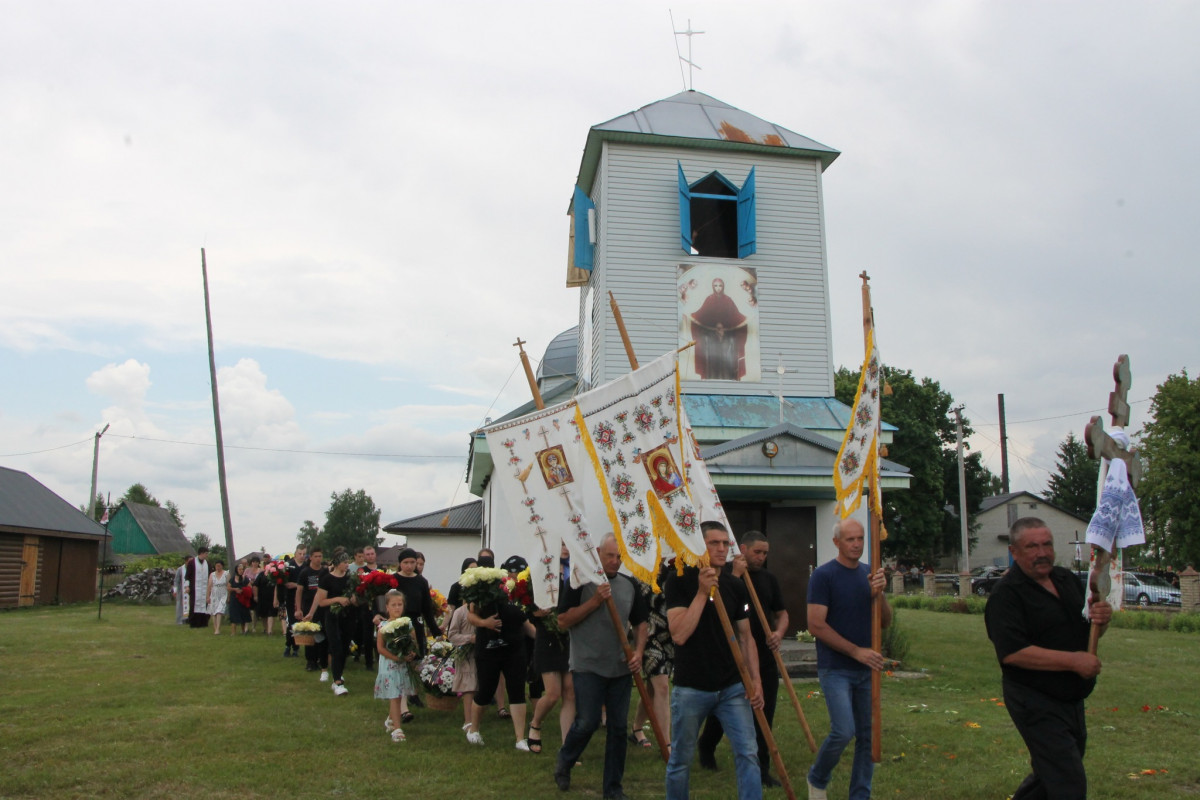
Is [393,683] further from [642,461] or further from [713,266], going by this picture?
[713,266]

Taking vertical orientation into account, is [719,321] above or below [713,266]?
below

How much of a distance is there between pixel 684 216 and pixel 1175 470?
33481mm

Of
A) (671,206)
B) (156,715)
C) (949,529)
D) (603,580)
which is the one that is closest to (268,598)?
(156,715)

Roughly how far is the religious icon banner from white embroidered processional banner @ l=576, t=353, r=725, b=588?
0.74 ft

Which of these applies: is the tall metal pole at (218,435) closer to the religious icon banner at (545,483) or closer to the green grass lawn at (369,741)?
the green grass lawn at (369,741)

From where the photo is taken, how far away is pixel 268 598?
68.7 ft

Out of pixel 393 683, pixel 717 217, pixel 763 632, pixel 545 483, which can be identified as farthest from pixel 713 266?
pixel 545 483

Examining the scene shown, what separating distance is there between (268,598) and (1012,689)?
18725mm

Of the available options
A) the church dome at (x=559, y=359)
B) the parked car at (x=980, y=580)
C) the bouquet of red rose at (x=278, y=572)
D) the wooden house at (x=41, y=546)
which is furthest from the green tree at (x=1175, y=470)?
the wooden house at (x=41, y=546)

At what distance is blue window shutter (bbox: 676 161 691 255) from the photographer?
21266 millimetres

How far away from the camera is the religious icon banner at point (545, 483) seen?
304 inches

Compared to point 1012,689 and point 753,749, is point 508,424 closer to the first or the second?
point 753,749

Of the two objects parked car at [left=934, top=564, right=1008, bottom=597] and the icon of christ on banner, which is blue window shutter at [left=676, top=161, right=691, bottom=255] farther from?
parked car at [left=934, top=564, right=1008, bottom=597]

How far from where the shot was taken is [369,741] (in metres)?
9.23
